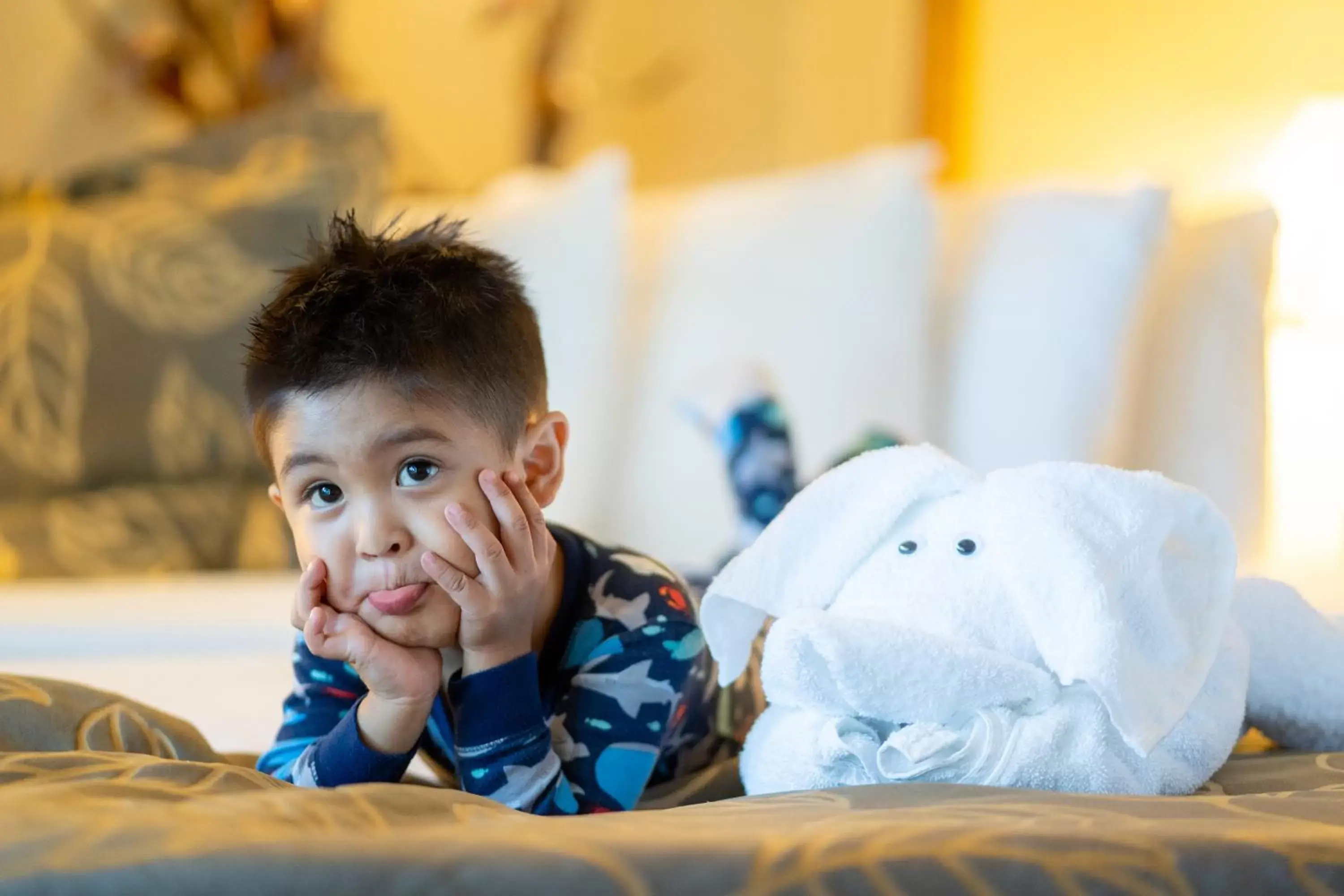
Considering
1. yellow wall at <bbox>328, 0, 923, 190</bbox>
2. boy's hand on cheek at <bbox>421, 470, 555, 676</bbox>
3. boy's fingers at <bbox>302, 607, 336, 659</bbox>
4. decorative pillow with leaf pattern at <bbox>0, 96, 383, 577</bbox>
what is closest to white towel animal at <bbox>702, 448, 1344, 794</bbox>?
boy's hand on cheek at <bbox>421, 470, 555, 676</bbox>

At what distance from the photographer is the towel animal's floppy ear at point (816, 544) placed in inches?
27.9

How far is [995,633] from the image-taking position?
2.14ft

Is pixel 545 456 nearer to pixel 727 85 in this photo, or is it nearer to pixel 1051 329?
pixel 1051 329

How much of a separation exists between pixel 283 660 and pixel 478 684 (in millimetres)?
458

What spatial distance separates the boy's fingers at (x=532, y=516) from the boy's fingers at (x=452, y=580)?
0.15 feet

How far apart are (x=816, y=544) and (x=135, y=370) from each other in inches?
45.5

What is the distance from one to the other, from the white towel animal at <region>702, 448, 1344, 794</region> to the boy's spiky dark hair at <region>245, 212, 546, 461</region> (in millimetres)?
179

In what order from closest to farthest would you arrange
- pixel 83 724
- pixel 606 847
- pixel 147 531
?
pixel 606 847, pixel 83 724, pixel 147 531

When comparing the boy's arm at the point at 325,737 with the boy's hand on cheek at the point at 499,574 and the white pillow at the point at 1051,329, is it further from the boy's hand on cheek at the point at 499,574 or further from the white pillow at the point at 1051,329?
the white pillow at the point at 1051,329

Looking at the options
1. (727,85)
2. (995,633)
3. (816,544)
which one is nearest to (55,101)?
(727,85)

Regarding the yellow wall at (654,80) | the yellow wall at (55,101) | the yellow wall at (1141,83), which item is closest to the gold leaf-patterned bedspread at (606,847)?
the yellow wall at (1141,83)

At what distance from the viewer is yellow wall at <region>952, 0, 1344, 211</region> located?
1.96m

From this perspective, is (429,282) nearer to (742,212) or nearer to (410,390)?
(410,390)

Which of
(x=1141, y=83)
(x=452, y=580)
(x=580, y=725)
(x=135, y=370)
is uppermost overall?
(x=1141, y=83)
